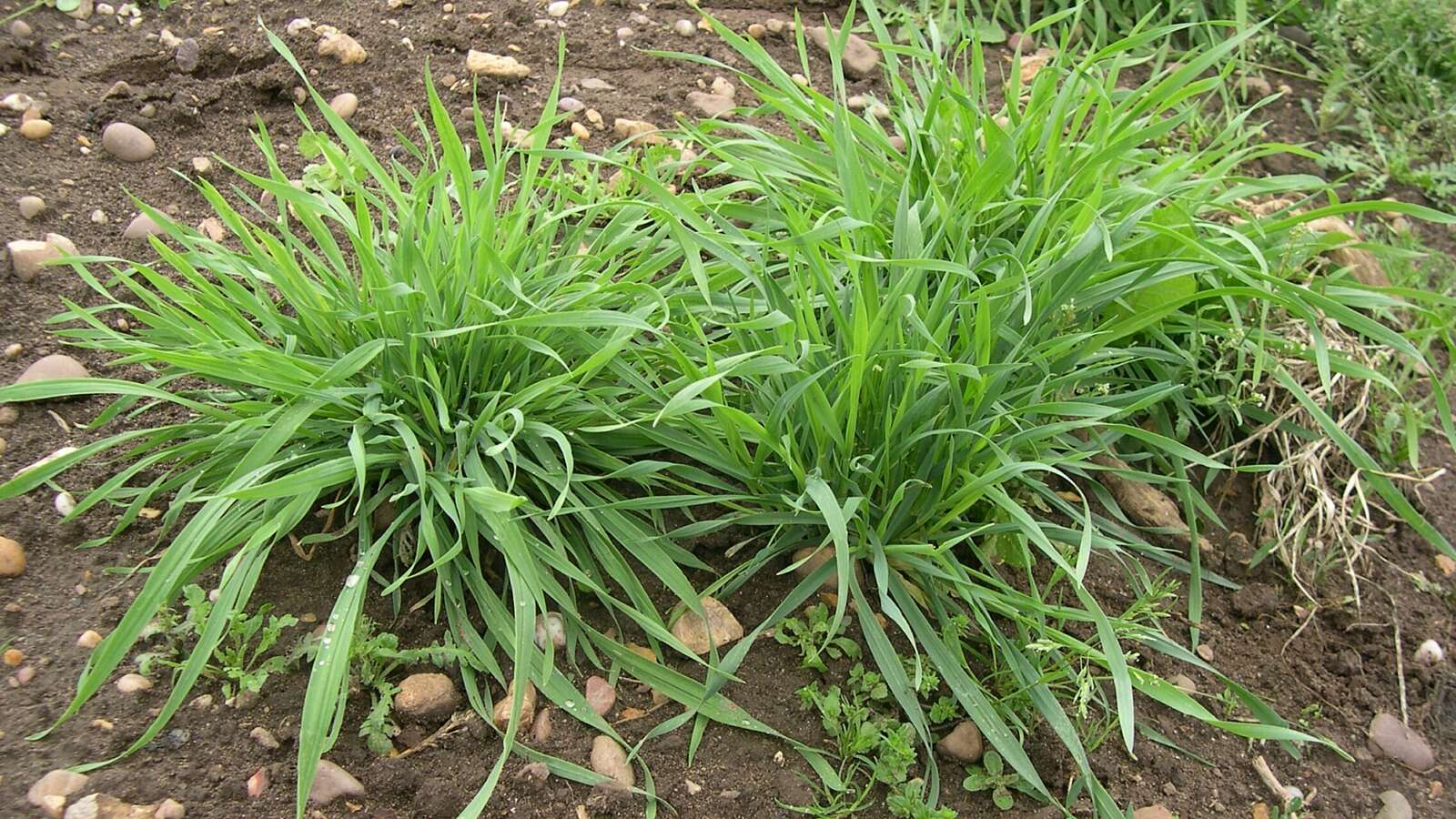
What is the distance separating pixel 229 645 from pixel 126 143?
126 cm

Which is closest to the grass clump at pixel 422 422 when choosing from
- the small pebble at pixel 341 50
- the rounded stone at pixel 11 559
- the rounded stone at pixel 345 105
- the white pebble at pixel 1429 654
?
the rounded stone at pixel 11 559

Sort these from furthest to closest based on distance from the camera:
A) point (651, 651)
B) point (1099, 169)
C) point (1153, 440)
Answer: point (1099, 169) < point (1153, 440) < point (651, 651)

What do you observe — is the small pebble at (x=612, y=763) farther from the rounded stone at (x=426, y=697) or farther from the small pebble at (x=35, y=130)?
the small pebble at (x=35, y=130)

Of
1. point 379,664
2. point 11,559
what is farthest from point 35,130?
point 379,664

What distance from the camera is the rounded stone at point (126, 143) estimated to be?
7.98 ft

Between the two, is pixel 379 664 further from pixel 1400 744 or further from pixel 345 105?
pixel 1400 744

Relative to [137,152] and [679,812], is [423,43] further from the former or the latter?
[679,812]

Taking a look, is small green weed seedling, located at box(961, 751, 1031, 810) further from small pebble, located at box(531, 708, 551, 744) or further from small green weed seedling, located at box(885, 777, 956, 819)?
small pebble, located at box(531, 708, 551, 744)

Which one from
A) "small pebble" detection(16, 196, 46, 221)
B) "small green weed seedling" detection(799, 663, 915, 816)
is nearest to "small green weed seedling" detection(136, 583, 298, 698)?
"small green weed seedling" detection(799, 663, 915, 816)

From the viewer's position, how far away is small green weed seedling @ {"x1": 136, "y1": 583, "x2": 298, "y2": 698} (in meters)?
1.64

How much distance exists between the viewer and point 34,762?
1536mm

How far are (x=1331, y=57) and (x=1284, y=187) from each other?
4.28 feet

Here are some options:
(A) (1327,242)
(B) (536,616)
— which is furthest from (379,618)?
(A) (1327,242)

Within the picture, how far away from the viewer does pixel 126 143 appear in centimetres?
243
